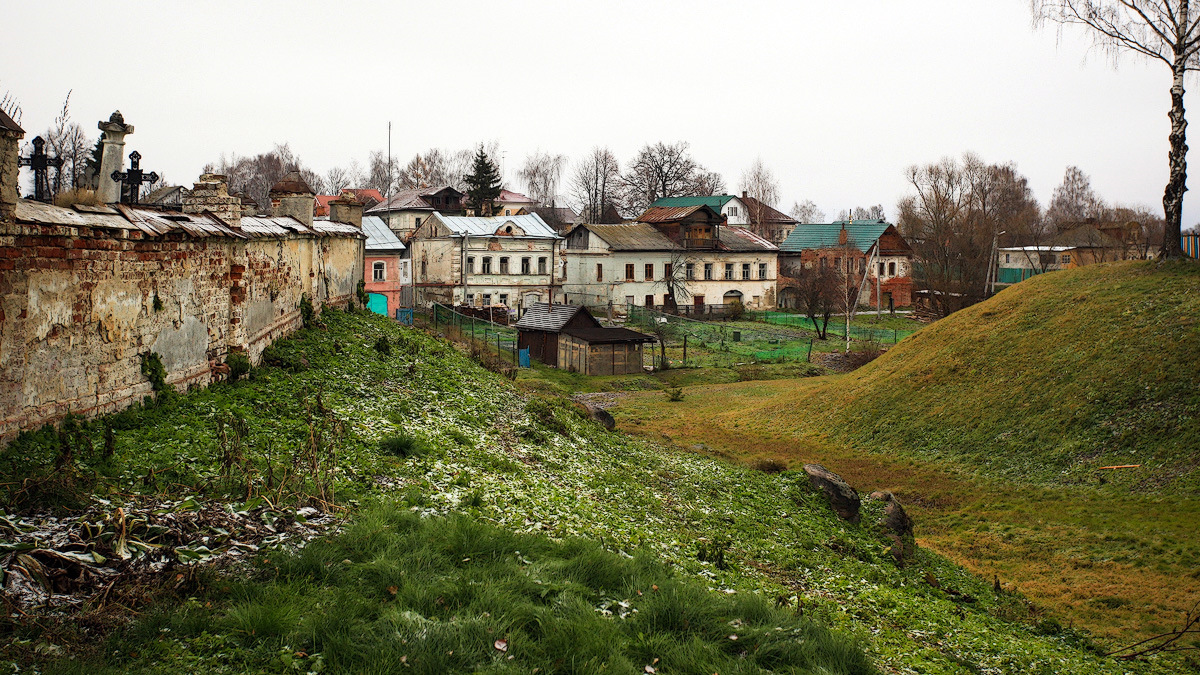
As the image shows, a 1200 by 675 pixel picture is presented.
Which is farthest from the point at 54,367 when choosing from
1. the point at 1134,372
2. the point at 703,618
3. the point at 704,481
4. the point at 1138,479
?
the point at 1134,372

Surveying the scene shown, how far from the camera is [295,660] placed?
16.6 feet

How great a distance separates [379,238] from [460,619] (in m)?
37.2

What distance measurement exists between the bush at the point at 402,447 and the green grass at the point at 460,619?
2622 millimetres

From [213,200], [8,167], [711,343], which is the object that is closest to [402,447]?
[8,167]

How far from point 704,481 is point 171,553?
32.0 feet

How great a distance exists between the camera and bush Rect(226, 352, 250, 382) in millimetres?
11555

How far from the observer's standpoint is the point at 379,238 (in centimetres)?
4075

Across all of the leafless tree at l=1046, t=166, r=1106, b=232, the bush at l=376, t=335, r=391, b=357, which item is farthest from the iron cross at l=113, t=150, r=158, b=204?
the leafless tree at l=1046, t=166, r=1106, b=232

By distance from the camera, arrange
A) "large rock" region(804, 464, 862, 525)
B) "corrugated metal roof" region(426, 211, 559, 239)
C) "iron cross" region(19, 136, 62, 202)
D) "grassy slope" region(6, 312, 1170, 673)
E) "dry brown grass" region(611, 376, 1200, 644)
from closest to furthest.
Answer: "grassy slope" region(6, 312, 1170, 673)
"dry brown grass" region(611, 376, 1200, 644)
"large rock" region(804, 464, 862, 525)
"iron cross" region(19, 136, 62, 202)
"corrugated metal roof" region(426, 211, 559, 239)

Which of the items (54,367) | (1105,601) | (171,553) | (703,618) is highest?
(54,367)

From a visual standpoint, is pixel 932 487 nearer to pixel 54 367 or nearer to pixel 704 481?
pixel 704 481

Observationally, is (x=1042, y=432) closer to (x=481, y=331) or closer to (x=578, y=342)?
(x=578, y=342)

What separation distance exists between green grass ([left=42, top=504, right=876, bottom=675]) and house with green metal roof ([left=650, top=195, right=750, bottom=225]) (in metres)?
63.9

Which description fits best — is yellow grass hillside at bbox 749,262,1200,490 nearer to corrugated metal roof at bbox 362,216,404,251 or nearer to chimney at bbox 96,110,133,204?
chimney at bbox 96,110,133,204
